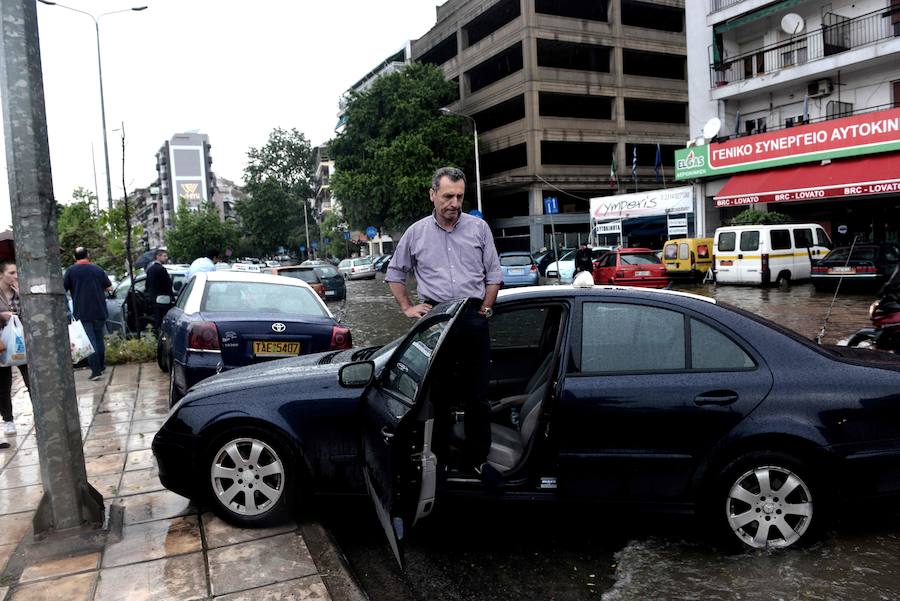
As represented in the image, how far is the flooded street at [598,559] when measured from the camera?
347 centimetres

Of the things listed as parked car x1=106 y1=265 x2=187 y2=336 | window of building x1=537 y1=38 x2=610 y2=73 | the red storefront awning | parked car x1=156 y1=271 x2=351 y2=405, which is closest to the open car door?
parked car x1=156 y1=271 x2=351 y2=405

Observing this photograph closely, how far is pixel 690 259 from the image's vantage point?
2428cm

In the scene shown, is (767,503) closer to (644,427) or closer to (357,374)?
(644,427)

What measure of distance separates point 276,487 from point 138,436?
116 inches

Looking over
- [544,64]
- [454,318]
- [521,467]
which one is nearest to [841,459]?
[521,467]

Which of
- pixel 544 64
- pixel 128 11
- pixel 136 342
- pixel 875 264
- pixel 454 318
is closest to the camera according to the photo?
pixel 454 318

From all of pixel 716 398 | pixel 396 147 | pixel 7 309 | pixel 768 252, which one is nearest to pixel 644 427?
pixel 716 398

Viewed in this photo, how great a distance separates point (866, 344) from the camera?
25.3ft

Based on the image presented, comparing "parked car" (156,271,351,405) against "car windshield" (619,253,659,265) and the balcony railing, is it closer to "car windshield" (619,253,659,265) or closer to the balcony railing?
"car windshield" (619,253,659,265)

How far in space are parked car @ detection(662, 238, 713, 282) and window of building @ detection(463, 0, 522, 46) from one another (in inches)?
978

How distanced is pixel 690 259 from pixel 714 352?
21559 millimetres

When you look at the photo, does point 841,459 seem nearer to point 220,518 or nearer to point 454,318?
point 454,318

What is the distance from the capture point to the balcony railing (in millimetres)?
23688

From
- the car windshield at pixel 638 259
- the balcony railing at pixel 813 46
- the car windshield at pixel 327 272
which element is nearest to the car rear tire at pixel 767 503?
the car windshield at pixel 638 259
